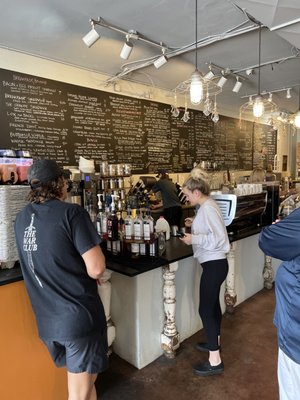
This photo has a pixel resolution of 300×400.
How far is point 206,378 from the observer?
2297mm

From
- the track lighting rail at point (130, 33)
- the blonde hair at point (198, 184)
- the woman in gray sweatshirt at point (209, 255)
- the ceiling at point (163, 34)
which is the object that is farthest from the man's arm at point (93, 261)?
the track lighting rail at point (130, 33)

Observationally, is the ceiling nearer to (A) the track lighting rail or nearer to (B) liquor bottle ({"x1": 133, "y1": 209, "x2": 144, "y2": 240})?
(A) the track lighting rail

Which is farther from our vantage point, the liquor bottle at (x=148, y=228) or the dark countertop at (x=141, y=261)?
the liquor bottle at (x=148, y=228)

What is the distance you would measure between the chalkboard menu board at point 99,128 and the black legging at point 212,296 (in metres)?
2.46

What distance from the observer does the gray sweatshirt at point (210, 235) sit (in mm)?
2232

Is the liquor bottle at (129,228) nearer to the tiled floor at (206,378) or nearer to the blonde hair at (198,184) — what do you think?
the blonde hair at (198,184)

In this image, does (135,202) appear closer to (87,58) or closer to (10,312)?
(10,312)

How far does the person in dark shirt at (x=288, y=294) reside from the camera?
4.54ft

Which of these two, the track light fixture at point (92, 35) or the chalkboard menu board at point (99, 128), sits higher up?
the track light fixture at point (92, 35)

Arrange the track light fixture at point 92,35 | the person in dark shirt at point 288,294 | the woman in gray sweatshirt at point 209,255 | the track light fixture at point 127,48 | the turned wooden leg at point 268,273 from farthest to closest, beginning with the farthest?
the turned wooden leg at point 268,273, the track light fixture at point 127,48, the track light fixture at point 92,35, the woman in gray sweatshirt at point 209,255, the person in dark shirt at point 288,294

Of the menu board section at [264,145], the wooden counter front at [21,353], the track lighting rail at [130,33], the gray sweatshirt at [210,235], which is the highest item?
the track lighting rail at [130,33]

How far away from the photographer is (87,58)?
3734 mm

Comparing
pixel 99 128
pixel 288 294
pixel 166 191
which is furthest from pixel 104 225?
pixel 166 191

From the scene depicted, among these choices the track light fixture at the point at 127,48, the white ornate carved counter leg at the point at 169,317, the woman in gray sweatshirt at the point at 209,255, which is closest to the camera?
the woman in gray sweatshirt at the point at 209,255
